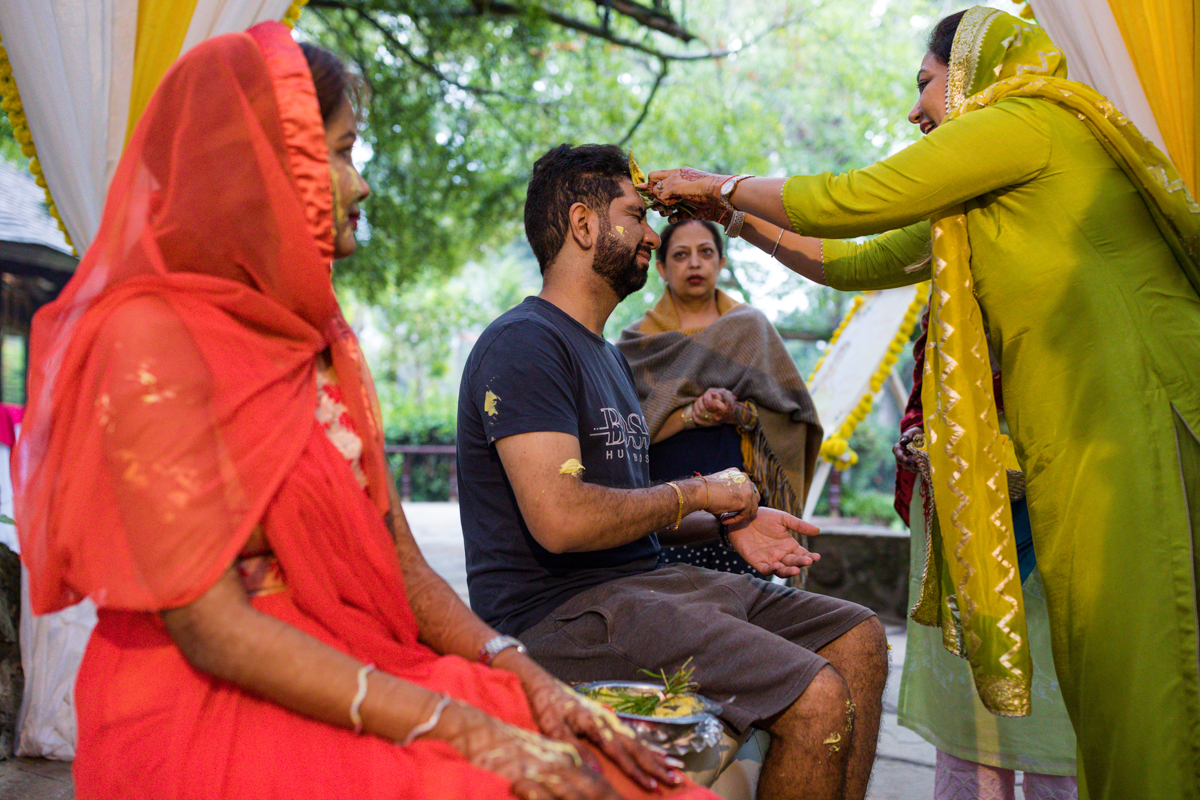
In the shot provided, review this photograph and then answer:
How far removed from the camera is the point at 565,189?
260 cm

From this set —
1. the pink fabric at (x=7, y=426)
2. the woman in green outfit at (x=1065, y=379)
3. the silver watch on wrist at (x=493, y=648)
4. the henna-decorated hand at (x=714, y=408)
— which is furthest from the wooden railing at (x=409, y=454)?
the silver watch on wrist at (x=493, y=648)

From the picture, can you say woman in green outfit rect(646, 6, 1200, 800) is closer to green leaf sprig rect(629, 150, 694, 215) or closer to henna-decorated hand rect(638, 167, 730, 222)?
henna-decorated hand rect(638, 167, 730, 222)

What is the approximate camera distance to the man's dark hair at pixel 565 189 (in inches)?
102

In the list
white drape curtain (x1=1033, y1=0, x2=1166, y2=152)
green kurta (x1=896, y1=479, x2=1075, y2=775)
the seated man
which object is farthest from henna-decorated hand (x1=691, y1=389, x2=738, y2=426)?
white drape curtain (x1=1033, y1=0, x2=1166, y2=152)

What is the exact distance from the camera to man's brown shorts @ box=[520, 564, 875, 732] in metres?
2.01

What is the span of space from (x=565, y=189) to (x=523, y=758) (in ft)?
5.77

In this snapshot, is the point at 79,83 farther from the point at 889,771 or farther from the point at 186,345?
the point at 889,771

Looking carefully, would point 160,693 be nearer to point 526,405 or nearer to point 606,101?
point 526,405

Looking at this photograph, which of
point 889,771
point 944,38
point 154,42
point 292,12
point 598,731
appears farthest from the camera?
point 889,771

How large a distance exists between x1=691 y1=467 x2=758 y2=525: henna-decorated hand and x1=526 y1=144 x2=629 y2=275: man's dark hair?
2.71 ft

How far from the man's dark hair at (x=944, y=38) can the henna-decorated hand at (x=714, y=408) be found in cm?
169

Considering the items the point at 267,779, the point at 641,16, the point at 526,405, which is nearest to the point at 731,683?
the point at 526,405

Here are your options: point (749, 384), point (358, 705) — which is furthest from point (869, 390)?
point (358, 705)

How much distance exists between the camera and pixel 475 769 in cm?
127
